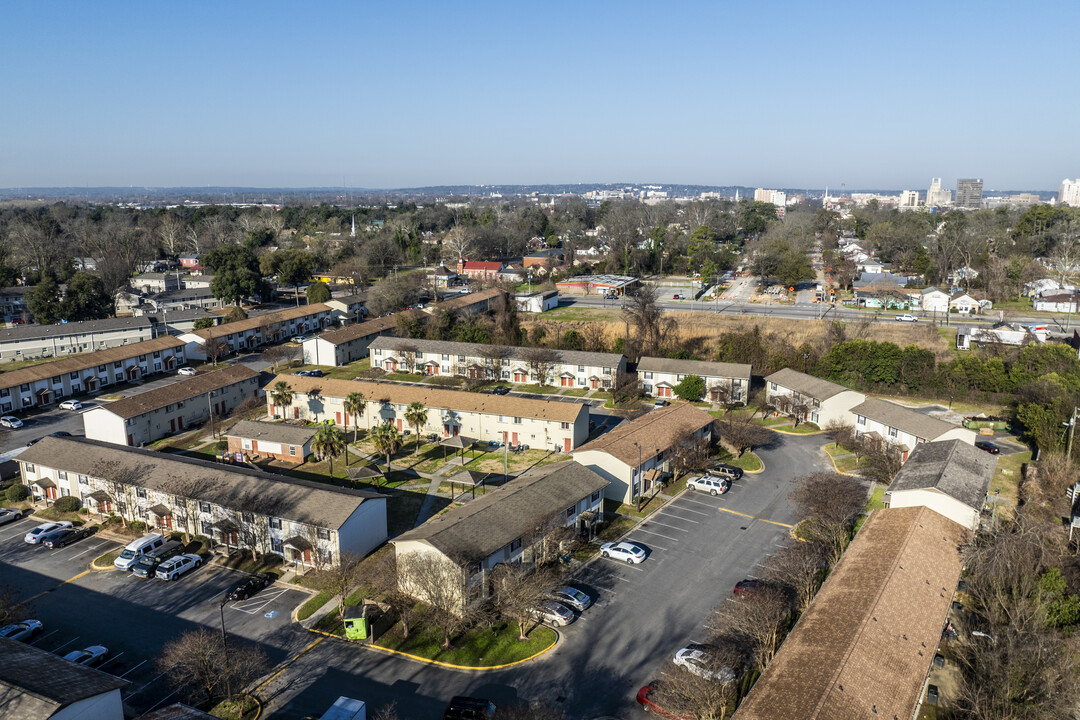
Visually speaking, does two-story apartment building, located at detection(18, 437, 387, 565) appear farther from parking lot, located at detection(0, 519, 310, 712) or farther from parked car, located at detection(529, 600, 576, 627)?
parked car, located at detection(529, 600, 576, 627)

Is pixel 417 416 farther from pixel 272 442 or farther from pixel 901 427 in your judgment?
pixel 901 427

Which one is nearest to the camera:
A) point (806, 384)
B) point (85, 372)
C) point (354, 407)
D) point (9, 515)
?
point (9, 515)

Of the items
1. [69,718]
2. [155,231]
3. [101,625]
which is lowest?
[101,625]

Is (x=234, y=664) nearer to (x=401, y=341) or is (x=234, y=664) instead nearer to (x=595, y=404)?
(x=595, y=404)

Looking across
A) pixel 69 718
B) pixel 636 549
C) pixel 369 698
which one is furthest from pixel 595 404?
pixel 69 718

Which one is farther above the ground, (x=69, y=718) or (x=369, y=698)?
(x=69, y=718)

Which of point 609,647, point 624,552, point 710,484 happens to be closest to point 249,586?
point 609,647
